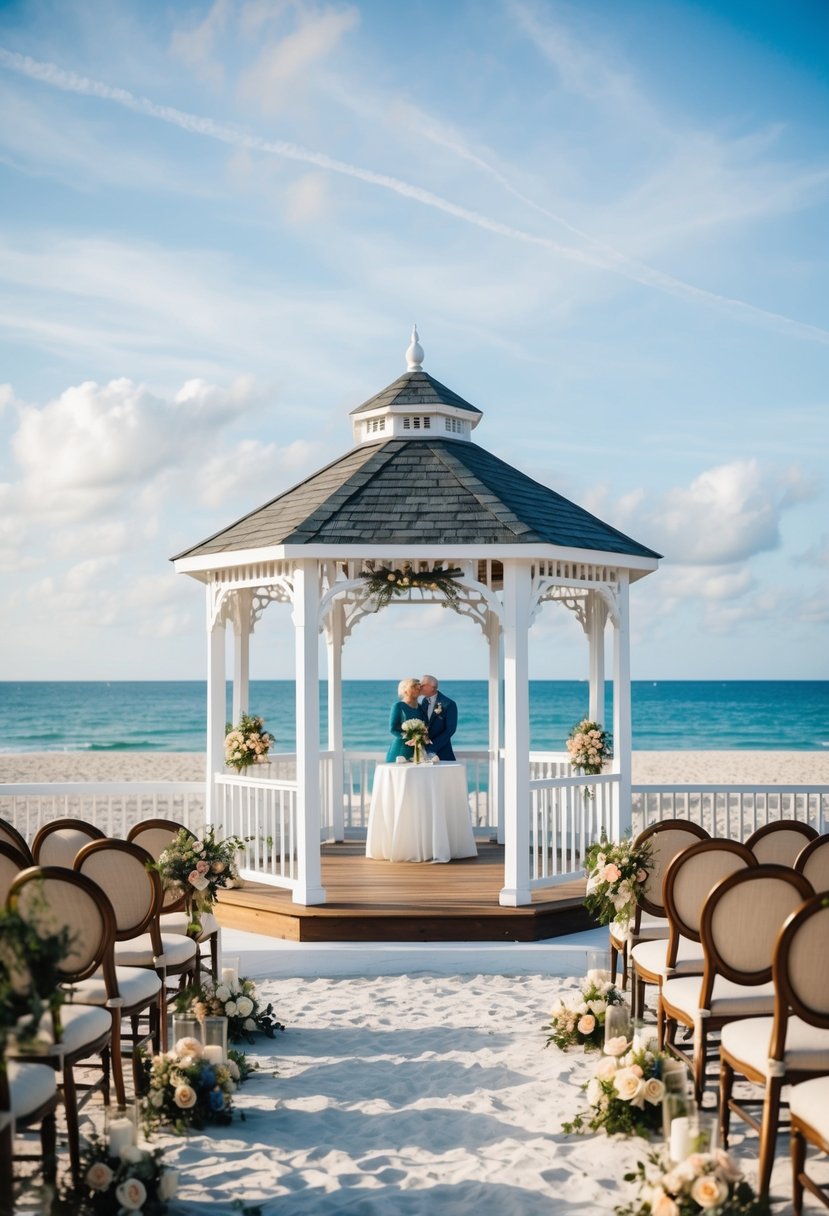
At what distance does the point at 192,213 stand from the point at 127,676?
74279 mm

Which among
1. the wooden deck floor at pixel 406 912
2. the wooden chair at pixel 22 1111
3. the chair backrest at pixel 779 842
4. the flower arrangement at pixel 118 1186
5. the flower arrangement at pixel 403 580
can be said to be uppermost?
the flower arrangement at pixel 403 580

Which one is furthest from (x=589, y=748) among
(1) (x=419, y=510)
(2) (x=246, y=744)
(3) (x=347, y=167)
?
(3) (x=347, y=167)

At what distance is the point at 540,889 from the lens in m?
9.14

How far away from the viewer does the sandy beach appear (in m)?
33.7

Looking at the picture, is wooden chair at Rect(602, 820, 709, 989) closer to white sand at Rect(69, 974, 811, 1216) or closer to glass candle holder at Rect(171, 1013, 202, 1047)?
white sand at Rect(69, 974, 811, 1216)

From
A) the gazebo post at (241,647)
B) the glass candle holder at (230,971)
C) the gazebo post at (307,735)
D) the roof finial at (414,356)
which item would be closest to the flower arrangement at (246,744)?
the gazebo post at (241,647)

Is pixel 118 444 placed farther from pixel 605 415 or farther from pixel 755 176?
pixel 755 176

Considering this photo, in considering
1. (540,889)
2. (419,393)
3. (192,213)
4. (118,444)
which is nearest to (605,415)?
(118,444)

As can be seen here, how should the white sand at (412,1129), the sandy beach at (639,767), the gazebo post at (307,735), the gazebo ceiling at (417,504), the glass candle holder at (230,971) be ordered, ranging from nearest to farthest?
1. the white sand at (412,1129)
2. the glass candle holder at (230,971)
3. the gazebo post at (307,735)
4. the gazebo ceiling at (417,504)
5. the sandy beach at (639,767)

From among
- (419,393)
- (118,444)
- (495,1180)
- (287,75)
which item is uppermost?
(287,75)

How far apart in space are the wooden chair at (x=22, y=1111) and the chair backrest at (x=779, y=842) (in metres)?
3.68

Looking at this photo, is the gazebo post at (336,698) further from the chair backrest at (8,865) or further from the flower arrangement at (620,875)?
the chair backrest at (8,865)

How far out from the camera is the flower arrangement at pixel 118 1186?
3.66 metres

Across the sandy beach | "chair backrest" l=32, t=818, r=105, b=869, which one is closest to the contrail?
"chair backrest" l=32, t=818, r=105, b=869
